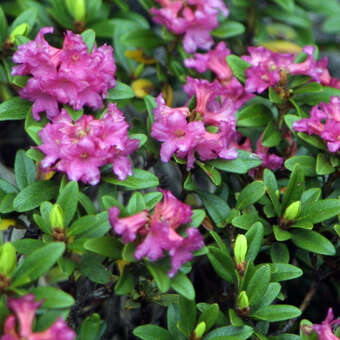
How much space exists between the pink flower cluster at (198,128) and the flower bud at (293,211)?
229 millimetres

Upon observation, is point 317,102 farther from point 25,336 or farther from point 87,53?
point 25,336

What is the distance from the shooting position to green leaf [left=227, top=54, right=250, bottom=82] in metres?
2.25

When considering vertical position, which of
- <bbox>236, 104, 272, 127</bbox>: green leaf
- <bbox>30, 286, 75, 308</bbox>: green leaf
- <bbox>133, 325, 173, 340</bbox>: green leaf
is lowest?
<bbox>133, 325, 173, 340</bbox>: green leaf

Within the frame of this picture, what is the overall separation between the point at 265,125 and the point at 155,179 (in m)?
0.60

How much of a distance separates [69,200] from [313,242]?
0.73m

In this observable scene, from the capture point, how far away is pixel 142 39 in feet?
8.51

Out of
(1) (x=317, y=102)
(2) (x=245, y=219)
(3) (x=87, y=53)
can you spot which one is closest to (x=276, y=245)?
(2) (x=245, y=219)

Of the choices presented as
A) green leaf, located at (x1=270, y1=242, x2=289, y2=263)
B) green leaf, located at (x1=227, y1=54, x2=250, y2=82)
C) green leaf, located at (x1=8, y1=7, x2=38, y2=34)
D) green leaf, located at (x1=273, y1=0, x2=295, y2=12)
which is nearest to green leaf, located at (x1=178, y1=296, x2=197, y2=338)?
green leaf, located at (x1=270, y1=242, x2=289, y2=263)

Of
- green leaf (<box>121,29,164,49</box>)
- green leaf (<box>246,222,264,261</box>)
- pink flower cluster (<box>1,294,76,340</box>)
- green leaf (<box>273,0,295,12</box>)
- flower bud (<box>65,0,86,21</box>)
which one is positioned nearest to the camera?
pink flower cluster (<box>1,294,76,340</box>)

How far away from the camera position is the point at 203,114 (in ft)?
6.54

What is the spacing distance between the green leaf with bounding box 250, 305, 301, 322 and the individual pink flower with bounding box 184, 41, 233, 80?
0.98 m

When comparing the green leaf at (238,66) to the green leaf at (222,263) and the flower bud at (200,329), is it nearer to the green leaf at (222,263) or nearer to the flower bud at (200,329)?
the green leaf at (222,263)

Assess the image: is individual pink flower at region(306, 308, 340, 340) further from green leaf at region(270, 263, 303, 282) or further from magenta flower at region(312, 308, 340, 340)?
green leaf at region(270, 263, 303, 282)

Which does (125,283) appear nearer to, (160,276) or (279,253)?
(160,276)
